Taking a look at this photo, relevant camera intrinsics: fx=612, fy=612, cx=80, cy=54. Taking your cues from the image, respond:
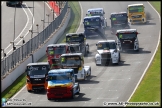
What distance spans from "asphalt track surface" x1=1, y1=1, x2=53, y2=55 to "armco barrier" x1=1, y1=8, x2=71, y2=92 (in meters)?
3.11

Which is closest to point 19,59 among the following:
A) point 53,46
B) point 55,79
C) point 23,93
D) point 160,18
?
point 53,46

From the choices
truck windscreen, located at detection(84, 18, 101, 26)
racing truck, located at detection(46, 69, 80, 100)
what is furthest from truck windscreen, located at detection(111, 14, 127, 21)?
racing truck, located at detection(46, 69, 80, 100)

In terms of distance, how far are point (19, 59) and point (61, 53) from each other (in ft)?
14.3

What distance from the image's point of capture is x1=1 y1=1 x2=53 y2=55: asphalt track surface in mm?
70562

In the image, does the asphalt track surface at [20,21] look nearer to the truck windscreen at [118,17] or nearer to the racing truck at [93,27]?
the racing truck at [93,27]

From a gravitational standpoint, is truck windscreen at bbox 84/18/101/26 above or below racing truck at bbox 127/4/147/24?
below

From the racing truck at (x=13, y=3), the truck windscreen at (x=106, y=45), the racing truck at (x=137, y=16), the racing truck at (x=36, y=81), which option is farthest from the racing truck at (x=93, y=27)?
the racing truck at (x=36, y=81)

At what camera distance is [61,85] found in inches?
1614

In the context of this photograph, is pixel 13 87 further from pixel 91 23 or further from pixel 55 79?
pixel 91 23

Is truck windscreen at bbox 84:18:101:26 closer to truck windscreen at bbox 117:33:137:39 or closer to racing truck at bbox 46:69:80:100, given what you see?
truck windscreen at bbox 117:33:137:39

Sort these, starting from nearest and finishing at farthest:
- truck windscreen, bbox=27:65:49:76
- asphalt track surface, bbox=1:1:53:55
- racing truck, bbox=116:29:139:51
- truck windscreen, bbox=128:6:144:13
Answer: truck windscreen, bbox=27:65:49:76, racing truck, bbox=116:29:139:51, asphalt track surface, bbox=1:1:53:55, truck windscreen, bbox=128:6:144:13

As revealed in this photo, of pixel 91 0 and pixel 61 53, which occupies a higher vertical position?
pixel 91 0

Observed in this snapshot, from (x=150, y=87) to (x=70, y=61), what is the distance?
316 inches

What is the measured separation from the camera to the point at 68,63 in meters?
48.7
